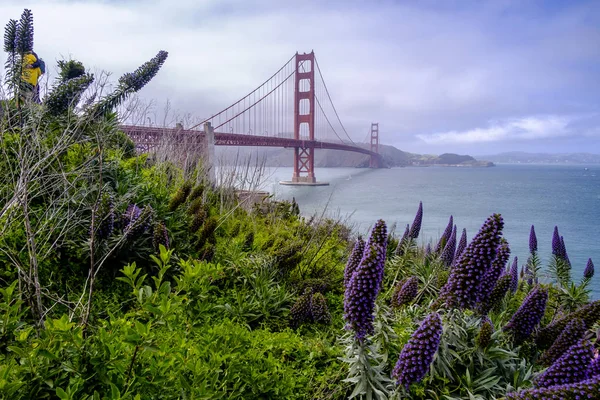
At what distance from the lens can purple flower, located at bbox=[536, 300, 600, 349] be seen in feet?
4.86

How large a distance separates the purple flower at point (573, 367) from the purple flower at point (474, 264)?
0.32 meters

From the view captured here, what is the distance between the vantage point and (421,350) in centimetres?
122

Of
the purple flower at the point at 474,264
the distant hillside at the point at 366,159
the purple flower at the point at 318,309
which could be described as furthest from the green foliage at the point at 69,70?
the distant hillside at the point at 366,159

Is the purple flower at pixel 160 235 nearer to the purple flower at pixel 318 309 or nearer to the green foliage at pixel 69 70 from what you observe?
the purple flower at pixel 318 309

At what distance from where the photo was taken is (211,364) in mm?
1275

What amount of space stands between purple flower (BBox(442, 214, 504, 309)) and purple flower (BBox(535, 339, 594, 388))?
0.32 meters

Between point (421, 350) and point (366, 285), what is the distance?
0.26 metres

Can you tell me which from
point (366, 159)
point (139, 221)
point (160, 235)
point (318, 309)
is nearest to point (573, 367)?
point (318, 309)

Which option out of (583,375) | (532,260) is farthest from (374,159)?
(583,375)

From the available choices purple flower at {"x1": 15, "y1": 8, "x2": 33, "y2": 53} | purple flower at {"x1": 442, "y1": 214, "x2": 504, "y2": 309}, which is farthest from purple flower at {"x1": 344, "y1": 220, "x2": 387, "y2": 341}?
purple flower at {"x1": 15, "y1": 8, "x2": 33, "y2": 53}

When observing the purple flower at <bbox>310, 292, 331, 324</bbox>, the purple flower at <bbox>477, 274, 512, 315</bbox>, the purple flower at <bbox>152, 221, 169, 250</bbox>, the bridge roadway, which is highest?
the bridge roadway

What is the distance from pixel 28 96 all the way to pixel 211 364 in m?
2.81

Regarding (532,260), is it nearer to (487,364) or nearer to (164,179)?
(487,364)

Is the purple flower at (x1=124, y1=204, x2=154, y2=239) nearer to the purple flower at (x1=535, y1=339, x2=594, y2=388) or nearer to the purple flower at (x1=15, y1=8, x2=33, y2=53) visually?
the purple flower at (x1=15, y1=8, x2=33, y2=53)
